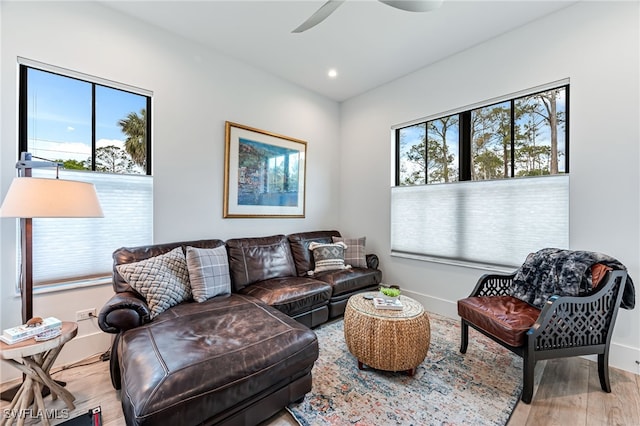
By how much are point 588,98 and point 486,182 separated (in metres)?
1.03

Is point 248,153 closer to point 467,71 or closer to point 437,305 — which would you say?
point 467,71

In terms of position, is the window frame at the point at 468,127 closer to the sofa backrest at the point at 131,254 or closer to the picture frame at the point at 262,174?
the picture frame at the point at 262,174

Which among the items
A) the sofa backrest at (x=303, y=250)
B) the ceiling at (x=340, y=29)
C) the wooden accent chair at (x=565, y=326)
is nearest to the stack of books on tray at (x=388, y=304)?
the wooden accent chair at (x=565, y=326)

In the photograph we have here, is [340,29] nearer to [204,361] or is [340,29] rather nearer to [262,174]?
[262,174]

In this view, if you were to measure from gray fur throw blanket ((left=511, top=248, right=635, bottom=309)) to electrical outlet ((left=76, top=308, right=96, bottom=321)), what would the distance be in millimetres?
3668

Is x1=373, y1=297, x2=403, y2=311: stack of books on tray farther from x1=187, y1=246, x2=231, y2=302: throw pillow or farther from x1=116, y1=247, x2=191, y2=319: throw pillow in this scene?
x1=116, y1=247, x2=191, y2=319: throw pillow

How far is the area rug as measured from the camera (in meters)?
1.64

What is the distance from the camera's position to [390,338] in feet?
6.33

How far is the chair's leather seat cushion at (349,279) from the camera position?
3.02 meters

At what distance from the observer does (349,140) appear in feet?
14.3

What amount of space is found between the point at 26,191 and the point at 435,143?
3.81m

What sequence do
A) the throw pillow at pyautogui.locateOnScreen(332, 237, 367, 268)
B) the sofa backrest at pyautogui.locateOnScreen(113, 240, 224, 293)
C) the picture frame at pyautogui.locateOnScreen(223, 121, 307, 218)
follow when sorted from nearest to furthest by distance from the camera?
1. the sofa backrest at pyautogui.locateOnScreen(113, 240, 224, 293)
2. the picture frame at pyautogui.locateOnScreen(223, 121, 307, 218)
3. the throw pillow at pyautogui.locateOnScreen(332, 237, 367, 268)

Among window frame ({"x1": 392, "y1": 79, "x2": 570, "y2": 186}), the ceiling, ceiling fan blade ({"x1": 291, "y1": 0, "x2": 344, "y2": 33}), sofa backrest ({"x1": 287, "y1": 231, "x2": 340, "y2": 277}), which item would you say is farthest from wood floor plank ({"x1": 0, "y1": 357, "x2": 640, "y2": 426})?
the ceiling

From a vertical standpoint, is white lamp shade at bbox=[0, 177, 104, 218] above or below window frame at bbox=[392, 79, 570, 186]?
below
